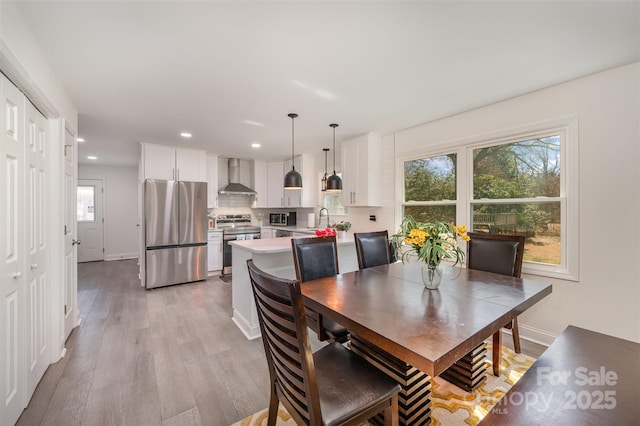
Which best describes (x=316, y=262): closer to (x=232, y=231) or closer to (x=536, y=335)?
(x=536, y=335)

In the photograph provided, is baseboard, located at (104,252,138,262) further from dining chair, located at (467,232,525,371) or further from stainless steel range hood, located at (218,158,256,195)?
dining chair, located at (467,232,525,371)

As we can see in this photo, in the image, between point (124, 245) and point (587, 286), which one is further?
point (124, 245)

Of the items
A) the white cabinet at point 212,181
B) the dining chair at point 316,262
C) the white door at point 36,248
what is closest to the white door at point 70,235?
the white door at point 36,248

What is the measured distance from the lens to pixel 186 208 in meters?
4.75

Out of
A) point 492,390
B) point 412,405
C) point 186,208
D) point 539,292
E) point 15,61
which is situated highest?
point 15,61

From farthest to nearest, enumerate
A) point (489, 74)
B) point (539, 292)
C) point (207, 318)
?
1. point (207, 318)
2. point (489, 74)
3. point (539, 292)

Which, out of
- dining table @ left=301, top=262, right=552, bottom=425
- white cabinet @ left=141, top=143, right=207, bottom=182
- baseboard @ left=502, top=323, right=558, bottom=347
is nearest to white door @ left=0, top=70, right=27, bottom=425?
dining table @ left=301, top=262, right=552, bottom=425

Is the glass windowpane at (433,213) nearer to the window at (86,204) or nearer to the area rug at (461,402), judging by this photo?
the area rug at (461,402)

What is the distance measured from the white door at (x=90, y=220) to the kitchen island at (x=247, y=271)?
5.63m

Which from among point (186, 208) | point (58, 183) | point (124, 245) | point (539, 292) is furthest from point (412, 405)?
point (124, 245)

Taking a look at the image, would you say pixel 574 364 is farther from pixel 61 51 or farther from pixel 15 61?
pixel 61 51

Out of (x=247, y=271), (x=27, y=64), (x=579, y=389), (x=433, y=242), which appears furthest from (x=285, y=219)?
(x=579, y=389)

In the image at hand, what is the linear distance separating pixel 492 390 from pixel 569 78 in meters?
2.65

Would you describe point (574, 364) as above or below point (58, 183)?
below
